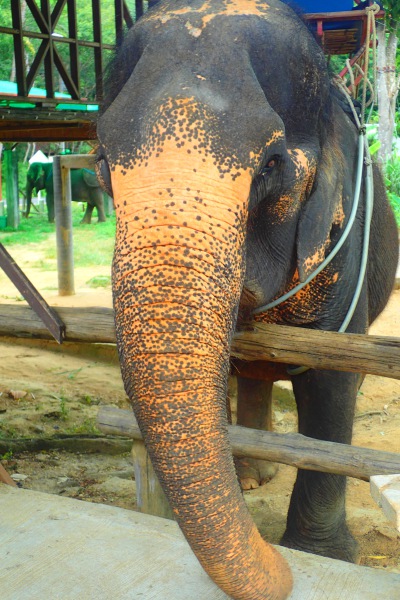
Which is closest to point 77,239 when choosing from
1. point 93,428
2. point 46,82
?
point 46,82

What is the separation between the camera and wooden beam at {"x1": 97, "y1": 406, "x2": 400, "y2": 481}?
2627 millimetres

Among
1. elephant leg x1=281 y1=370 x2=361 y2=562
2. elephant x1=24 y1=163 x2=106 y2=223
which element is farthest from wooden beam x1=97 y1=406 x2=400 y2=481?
elephant x1=24 y1=163 x2=106 y2=223

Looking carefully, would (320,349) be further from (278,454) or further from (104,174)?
(104,174)

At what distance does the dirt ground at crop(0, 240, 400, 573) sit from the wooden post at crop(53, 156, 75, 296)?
76.1 inches

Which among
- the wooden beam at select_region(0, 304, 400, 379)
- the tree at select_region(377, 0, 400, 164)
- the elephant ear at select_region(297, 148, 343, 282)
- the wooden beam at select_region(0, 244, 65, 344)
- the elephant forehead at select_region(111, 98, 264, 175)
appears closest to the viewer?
the elephant forehead at select_region(111, 98, 264, 175)

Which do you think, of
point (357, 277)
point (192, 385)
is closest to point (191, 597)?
point (192, 385)

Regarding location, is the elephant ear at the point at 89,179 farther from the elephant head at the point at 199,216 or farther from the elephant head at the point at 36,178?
the elephant head at the point at 199,216

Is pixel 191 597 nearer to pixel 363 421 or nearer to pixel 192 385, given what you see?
pixel 192 385

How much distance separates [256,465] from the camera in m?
4.23

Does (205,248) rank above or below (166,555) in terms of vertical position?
above

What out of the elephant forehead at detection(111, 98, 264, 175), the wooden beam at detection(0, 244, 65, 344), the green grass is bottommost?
the green grass

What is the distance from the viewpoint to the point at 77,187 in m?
19.1

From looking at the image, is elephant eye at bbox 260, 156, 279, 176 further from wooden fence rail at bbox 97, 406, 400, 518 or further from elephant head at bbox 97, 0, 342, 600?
wooden fence rail at bbox 97, 406, 400, 518

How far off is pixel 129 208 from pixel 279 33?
920 millimetres
